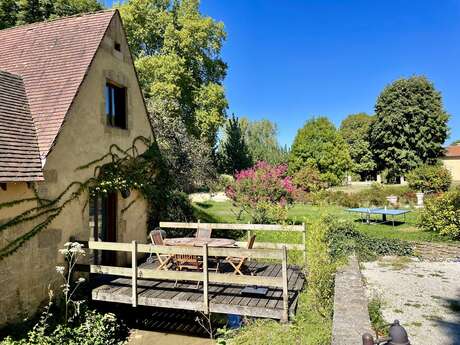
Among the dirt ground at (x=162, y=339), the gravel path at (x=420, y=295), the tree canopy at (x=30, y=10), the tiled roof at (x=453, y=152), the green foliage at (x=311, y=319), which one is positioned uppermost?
the tree canopy at (x=30, y=10)

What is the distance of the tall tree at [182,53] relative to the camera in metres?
30.8

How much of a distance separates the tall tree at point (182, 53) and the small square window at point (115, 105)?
731 inches

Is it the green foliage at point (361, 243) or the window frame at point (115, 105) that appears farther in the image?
the green foliage at point (361, 243)

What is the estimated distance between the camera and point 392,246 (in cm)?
1383

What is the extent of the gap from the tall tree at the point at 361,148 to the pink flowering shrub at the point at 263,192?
115 ft

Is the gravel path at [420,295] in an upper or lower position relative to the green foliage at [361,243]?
lower

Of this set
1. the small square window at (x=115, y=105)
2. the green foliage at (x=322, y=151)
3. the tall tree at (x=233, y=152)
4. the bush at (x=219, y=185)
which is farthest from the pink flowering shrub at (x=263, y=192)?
the tall tree at (x=233, y=152)

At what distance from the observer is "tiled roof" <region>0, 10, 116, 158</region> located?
8977 millimetres

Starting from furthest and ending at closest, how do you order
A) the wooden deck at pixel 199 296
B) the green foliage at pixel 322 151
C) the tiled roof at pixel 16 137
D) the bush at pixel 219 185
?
the green foliage at pixel 322 151, the bush at pixel 219 185, the tiled roof at pixel 16 137, the wooden deck at pixel 199 296

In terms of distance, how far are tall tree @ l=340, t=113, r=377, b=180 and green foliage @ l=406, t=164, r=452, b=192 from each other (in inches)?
759

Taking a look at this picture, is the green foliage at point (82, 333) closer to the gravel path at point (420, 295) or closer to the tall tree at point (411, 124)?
the gravel path at point (420, 295)

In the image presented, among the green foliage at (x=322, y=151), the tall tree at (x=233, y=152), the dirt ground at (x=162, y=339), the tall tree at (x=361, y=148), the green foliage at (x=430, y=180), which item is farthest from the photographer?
the tall tree at (x=361, y=148)

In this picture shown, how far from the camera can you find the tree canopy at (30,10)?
23931mm

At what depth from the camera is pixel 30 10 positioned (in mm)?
24391
